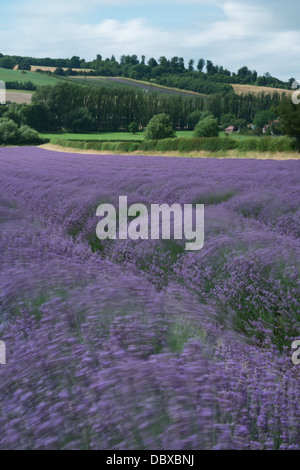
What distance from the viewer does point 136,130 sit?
7575 centimetres

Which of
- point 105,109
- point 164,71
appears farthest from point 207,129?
point 164,71

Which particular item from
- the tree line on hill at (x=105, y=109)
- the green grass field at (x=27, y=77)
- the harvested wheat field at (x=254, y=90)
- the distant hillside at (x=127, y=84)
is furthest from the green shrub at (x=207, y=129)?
the distant hillside at (x=127, y=84)

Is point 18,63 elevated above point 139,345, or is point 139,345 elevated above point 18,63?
point 18,63

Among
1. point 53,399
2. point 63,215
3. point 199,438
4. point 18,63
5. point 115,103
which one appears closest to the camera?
point 199,438

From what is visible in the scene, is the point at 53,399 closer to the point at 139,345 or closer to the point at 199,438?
the point at 139,345

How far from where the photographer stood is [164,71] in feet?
484

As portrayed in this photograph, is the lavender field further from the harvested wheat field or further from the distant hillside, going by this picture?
the distant hillside

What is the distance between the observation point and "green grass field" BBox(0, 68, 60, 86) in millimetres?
101375

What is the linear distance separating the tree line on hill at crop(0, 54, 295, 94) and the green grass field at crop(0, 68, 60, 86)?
6.84 m

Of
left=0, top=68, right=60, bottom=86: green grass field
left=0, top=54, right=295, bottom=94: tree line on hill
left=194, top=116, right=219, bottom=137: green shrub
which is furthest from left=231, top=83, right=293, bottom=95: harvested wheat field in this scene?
left=194, top=116, right=219, bottom=137: green shrub

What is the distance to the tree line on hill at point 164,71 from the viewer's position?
119456mm

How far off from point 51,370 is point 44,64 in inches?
5381
